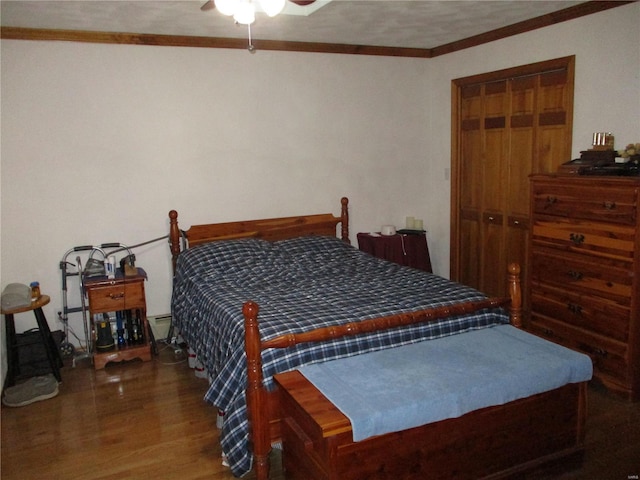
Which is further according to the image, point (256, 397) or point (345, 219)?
point (345, 219)

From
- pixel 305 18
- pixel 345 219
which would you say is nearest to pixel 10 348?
pixel 345 219

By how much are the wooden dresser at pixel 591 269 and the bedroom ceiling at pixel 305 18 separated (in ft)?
3.94

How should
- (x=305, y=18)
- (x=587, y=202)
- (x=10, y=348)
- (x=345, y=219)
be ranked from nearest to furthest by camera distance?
(x=587, y=202) → (x=10, y=348) → (x=305, y=18) → (x=345, y=219)

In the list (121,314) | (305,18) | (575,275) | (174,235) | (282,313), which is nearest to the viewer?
(282,313)

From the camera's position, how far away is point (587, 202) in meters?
3.20

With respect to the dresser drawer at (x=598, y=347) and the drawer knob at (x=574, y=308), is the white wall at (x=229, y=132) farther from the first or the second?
the dresser drawer at (x=598, y=347)

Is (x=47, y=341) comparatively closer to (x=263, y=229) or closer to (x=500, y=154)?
(x=263, y=229)

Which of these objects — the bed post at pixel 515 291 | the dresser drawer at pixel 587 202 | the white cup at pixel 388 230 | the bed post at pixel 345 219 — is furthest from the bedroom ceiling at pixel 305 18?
the bed post at pixel 515 291

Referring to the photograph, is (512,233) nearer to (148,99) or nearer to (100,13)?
(148,99)

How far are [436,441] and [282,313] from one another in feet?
3.28

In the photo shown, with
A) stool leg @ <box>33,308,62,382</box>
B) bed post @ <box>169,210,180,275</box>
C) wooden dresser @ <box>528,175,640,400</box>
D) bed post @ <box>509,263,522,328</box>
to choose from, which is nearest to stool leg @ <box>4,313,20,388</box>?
stool leg @ <box>33,308,62,382</box>

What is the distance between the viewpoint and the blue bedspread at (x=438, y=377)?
2068 mm

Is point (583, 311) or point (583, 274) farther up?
point (583, 274)

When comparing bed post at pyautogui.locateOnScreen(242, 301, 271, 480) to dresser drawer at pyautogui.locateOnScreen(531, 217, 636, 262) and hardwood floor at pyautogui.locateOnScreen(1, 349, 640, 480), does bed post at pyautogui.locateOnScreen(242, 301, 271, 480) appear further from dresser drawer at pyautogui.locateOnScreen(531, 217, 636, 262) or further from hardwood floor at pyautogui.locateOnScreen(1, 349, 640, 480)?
dresser drawer at pyautogui.locateOnScreen(531, 217, 636, 262)
